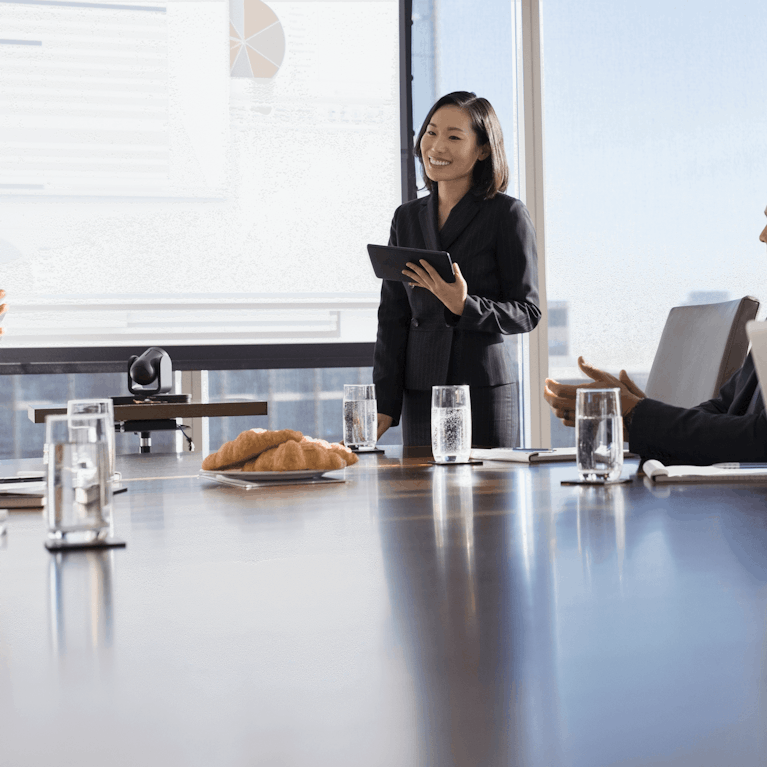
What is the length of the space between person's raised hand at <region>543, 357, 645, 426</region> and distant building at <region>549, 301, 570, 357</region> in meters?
2.70

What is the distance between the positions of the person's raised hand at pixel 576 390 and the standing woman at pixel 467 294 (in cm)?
53

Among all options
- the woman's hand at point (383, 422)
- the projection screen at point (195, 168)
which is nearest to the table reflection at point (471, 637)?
the woman's hand at point (383, 422)

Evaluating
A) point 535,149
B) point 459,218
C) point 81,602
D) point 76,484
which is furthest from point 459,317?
point 535,149

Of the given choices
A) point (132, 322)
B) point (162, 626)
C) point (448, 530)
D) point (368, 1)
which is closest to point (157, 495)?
point (448, 530)

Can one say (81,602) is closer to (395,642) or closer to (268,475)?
(395,642)

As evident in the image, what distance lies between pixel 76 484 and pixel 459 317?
1.46 metres

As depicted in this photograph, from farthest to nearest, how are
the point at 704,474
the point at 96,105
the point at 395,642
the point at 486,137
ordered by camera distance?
the point at 96,105 → the point at 486,137 → the point at 704,474 → the point at 395,642

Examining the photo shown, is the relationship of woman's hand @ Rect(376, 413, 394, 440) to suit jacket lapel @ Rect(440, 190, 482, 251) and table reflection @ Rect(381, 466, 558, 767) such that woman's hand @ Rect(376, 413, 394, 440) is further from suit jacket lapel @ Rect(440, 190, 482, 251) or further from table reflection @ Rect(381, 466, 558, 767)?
table reflection @ Rect(381, 466, 558, 767)

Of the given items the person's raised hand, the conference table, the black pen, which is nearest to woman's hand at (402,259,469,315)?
the person's raised hand

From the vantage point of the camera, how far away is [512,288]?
7.38 ft

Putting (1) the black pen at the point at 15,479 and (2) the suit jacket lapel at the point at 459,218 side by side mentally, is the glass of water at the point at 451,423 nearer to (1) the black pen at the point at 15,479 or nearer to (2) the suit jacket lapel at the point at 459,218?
(1) the black pen at the point at 15,479

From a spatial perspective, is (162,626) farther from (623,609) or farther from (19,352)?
(19,352)

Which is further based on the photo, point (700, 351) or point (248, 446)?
point (700, 351)

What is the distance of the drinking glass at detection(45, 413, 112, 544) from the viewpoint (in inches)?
33.0
